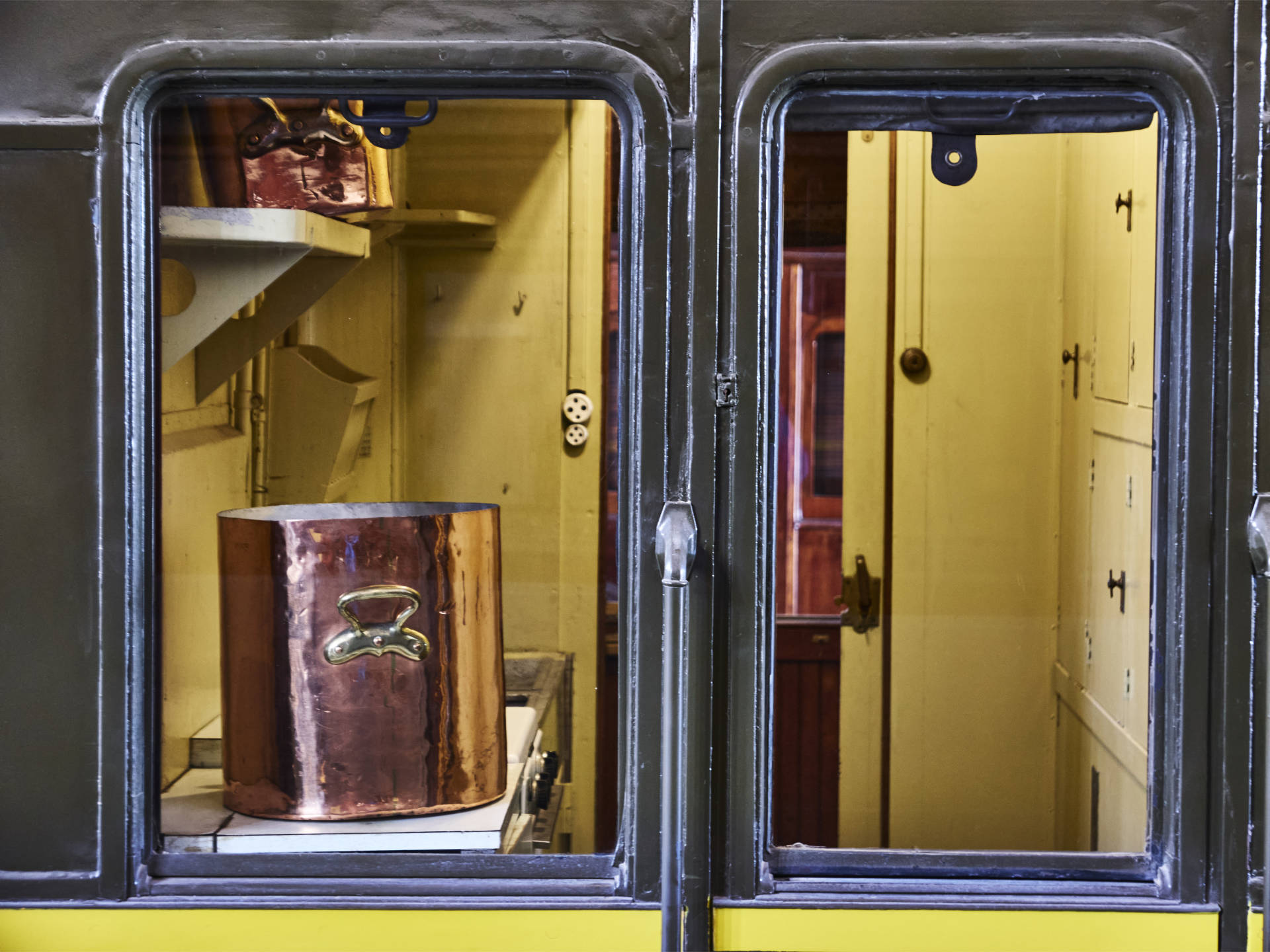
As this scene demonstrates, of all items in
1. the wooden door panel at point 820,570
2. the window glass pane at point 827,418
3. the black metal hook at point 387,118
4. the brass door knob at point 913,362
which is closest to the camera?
the black metal hook at point 387,118

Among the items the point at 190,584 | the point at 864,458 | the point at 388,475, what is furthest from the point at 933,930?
the point at 864,458

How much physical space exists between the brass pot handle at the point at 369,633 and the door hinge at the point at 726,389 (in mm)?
412

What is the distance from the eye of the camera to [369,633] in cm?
128

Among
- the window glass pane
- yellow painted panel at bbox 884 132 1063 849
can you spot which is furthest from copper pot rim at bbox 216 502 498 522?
yellow painted panel at bbox 884 132 1063 849

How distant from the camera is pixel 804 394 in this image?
1.63 m

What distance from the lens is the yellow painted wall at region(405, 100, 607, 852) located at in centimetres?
131

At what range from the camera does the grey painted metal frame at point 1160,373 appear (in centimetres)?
119

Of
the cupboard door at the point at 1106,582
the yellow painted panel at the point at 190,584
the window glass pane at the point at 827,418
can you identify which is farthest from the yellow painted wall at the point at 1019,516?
the yellow painted panel at the point at 190,584

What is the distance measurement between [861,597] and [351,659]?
993mm

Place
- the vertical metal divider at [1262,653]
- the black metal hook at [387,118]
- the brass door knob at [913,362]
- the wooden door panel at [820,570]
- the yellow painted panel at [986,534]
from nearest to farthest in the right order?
the vertical metal divider at [1262,653]
the black metal hook at [387,118]
the yellow painted panel at [986,534]
the wooden door panel at [820,570]
the brass door knob at [913,362]

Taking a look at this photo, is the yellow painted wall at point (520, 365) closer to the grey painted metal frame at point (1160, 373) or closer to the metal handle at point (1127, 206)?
the grey painted metal frame at point (1160, 373)

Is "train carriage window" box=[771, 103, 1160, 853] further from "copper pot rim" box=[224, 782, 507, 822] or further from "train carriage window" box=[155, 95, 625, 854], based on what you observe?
"copper pot rim" box=[224, 782, 507, 822]

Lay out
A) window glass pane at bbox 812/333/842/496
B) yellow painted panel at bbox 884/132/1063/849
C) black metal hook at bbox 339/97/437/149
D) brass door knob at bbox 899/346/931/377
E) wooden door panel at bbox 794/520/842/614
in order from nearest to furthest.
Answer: black metal hook at bbox 339/97/437/149 → yellow painted panel at bbox 884/132/1063/849 → window glass pane at bbox 812/333/842/496 → wooden door panel at bbox 794/520/842/614 → brass door knob at bbox 899/346/931/377

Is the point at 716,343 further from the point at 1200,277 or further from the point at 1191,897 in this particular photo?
the point at 1191,897
